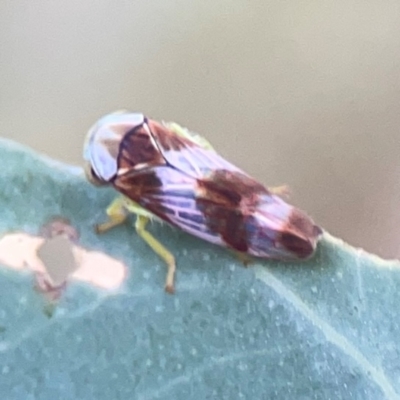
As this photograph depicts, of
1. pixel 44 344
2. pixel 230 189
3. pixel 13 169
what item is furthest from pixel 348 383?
pixel 13 169

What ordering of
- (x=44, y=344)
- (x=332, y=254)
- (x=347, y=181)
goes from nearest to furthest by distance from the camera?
(x=44, y=344) < (x=332, y=254) < (x=347, y=181)

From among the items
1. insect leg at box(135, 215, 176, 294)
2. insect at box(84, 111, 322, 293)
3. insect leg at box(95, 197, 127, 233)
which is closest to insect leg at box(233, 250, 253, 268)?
insect at box(84, 111, 322, 293)

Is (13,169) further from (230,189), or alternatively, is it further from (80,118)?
(80,118)

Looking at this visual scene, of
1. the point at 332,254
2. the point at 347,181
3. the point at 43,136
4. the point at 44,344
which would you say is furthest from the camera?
the point at 43,136

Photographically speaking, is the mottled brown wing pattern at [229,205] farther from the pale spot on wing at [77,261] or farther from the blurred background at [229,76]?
the blurred background at [229,76]

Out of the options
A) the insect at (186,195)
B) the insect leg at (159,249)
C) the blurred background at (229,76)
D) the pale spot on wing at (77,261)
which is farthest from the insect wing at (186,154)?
the blurred background at (229,76)

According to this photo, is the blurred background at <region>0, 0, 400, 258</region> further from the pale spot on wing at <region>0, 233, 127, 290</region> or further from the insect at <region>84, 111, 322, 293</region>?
the pale spot on wing at <region>0, 233, 127, 290</region>
